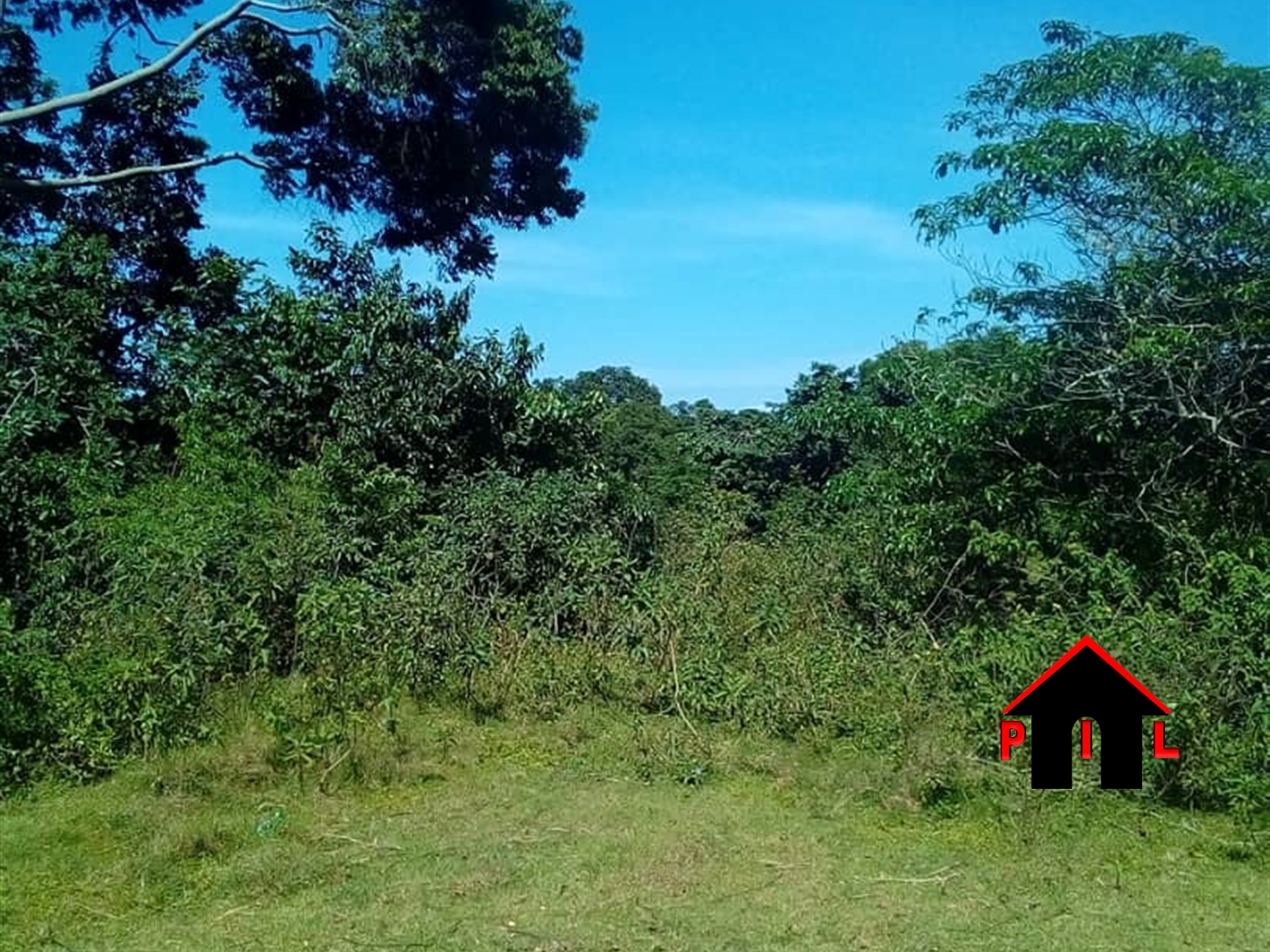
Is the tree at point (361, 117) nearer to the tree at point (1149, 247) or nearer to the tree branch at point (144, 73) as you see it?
the tree branch at point (144, 73)

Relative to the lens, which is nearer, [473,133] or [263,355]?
[263,355]

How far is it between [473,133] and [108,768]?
7.66m

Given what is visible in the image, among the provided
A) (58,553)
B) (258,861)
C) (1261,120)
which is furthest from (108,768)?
(1261,120)

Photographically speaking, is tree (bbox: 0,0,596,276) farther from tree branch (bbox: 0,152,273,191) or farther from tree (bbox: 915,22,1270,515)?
tree (bbox: 915,22,1270,515)

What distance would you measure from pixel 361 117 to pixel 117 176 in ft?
7.72

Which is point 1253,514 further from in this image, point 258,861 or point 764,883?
point 258,861

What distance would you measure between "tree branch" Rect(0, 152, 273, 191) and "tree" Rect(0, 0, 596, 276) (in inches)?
0.9

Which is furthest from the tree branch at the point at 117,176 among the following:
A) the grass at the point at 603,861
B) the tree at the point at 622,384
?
the tree at the point at 622,384

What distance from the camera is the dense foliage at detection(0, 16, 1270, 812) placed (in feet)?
16.9

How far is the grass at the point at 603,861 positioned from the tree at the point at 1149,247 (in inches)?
98.0

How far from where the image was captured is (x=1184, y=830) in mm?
4359

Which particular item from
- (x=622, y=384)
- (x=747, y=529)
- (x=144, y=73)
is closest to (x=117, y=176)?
(x=144, y=73)

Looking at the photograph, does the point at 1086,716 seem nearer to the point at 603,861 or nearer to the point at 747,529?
the point at 603,861

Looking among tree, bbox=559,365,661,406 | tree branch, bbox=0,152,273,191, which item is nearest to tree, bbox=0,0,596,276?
tree branch, bbox=0,152,273,191
